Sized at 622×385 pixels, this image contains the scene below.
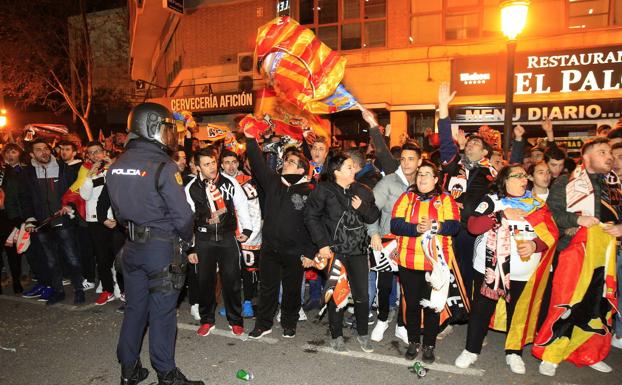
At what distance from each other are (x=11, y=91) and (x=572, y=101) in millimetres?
29270


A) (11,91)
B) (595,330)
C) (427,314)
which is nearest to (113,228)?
(427,314)

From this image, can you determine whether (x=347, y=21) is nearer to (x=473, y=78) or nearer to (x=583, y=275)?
(x=473, y=78)

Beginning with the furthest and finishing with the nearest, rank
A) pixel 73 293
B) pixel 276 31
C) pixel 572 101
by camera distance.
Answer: pixel 572 101
pixel 73 293
pixel 276 31

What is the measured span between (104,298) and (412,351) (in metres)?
4.31

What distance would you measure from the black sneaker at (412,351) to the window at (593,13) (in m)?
12.5

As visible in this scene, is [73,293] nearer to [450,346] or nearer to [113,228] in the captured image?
[113,228]

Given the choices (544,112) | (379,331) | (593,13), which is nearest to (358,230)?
(379,331)

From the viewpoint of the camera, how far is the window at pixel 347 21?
14992 millimetres

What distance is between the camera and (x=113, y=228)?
620 cm

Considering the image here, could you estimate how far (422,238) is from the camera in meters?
4.29

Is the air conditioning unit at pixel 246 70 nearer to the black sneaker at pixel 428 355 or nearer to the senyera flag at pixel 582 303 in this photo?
the black sneaker at pixel 428 355

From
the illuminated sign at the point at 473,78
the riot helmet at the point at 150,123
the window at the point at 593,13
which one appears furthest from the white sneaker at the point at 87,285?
the window at the point at 593,13

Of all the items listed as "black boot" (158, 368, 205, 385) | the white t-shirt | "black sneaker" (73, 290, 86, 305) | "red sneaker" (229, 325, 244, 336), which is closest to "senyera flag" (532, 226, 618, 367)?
Answer: the white t-shirt

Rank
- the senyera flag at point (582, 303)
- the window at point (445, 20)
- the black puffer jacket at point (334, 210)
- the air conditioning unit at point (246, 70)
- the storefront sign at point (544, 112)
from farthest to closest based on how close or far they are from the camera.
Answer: the air conditioning unit at point (246, 70)
the window at point (445, 20)
the storefront sign at point (544, 112)
the black puffer jacket at point (334, 210)
the senyera flag at point (582, 303)
